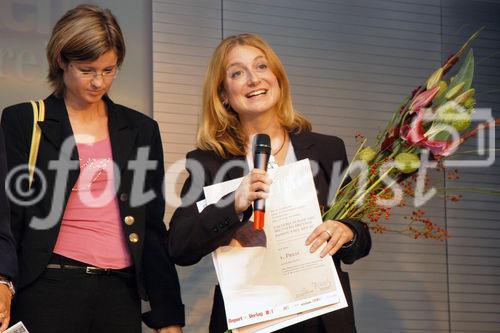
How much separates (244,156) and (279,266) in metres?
0.42

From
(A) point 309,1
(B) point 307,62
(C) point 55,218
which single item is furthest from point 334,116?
(C) point 55,218

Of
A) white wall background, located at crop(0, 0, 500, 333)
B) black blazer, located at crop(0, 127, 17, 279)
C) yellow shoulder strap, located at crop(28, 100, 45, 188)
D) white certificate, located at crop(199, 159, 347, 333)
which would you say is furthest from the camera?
white wall background, located at crop(0, 0, 500, 333)

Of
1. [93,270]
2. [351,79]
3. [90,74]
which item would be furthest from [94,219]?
[351,79]

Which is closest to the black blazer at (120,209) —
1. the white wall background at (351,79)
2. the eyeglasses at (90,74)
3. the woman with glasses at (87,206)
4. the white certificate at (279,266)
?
the woman with glasses at (87,206)

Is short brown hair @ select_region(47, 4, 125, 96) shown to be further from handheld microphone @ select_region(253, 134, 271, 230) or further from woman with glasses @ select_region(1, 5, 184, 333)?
handheld microphone @ select_region(253, 134, 271, 230)

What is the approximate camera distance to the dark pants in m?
2.68

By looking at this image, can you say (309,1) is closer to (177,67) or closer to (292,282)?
(177,67)

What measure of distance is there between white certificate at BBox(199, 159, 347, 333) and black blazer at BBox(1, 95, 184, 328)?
14.3 inches

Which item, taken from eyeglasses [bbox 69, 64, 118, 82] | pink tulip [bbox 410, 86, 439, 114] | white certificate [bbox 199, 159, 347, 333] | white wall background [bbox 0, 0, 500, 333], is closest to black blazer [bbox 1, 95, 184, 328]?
eyeglasses [bbox 69, 64, 118, 82]

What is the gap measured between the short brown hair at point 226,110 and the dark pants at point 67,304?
21.2 inches

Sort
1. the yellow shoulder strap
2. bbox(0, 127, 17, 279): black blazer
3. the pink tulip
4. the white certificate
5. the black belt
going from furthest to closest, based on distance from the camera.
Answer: the yellow shoulder strap < the black belt < the pink tulip < the white certificate < bbox(0, 127, 17, 279): black blazer

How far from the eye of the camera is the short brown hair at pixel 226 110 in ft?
9.51

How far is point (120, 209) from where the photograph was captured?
9.36 feet

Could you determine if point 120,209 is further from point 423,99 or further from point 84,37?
point 423,99
